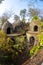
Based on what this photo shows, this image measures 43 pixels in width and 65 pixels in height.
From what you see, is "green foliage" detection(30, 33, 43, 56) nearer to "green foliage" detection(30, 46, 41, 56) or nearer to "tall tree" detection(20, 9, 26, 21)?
"green foliage" detection(30, 46, 41, 56)

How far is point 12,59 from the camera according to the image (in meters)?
4.01

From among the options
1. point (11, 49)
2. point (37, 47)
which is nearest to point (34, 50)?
point (37, 47)

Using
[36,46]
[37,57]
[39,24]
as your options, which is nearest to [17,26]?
[39,24]

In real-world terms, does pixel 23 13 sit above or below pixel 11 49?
above

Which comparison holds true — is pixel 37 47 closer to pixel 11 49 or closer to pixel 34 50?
pixel 34 50

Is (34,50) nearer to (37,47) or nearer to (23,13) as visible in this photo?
(37,47)

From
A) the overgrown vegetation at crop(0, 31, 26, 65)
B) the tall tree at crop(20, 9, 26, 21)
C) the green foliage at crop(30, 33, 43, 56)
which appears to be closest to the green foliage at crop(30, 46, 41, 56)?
the green foliage at crop(30, 33, 43, 56)

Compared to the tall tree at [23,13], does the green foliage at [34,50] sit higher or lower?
lower

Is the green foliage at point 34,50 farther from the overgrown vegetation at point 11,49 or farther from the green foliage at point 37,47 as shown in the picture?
the overgrown vegetation at point 11,49

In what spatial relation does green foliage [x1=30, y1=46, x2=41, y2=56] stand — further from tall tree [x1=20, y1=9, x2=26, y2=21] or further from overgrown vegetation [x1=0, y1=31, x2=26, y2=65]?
tall tree [x1=20, y1=9, x2=26, y2=21]

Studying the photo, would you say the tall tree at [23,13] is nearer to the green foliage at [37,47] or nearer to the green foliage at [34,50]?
the green foliage at [37,47]

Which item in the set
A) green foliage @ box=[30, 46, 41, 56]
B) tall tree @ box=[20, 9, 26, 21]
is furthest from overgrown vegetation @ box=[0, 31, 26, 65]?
tall tree @ box=[20, 9, 26, 21]

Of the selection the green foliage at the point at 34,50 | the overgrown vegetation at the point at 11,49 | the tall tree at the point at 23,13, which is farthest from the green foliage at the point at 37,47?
the tall tree at the point at 23,13

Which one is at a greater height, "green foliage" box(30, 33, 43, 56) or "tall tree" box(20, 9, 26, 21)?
"tall tree" box(20, 9, 26, 21)
